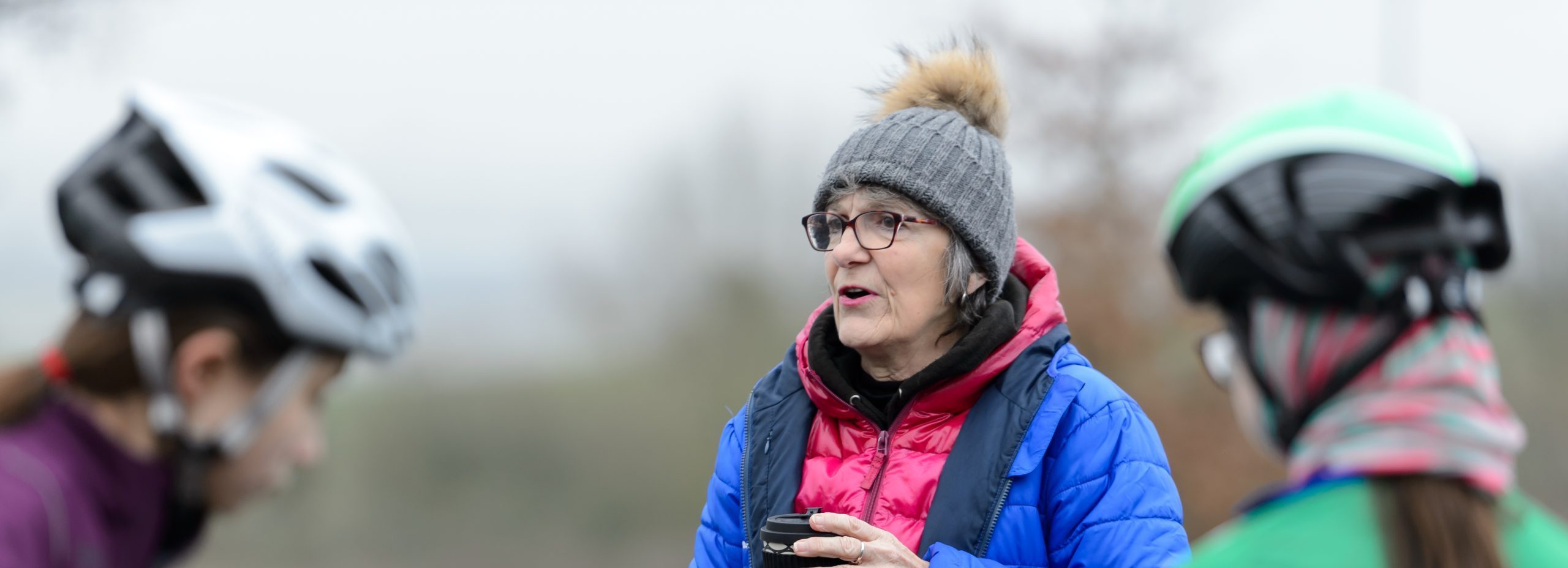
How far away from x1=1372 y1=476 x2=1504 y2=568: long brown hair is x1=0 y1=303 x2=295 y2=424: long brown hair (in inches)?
58.9

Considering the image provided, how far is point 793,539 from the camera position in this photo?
2.55 metres

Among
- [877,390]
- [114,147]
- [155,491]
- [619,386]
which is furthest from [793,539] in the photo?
[619,386]

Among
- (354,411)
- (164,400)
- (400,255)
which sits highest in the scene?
(400,255)

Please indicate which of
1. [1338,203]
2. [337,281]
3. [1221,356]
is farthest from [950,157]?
[337,281]

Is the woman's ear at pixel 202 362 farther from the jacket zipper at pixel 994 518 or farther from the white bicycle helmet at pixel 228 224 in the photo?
the jacket zipper at pixel 994 518

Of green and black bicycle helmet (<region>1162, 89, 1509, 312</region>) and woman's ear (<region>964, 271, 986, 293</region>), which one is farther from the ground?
green and black bicycle helmet (<region>1162, 89, 1509, 312</region>)

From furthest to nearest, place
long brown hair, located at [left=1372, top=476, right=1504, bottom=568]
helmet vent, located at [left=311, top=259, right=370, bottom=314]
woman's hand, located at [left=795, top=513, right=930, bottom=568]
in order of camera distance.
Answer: woman's hand, located at [left=795, top=513, right=930, bottom=568] < helmet vent, located at [left=311, top=259, right=370, bottom=314] < long brown hair, located at [left=1372, top=476, right=1504, bottom=568]

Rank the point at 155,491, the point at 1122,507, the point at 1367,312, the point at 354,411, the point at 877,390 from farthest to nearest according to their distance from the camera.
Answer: the point at 354,411, the point at 877,390, the point at 1122,507, the point at 155,491, the point at 1367,312

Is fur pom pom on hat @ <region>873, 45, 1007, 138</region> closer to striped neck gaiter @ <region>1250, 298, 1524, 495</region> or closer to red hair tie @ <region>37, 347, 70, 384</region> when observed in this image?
striped neck gaiter @ <region>1250, 298, 1524, 495</region>

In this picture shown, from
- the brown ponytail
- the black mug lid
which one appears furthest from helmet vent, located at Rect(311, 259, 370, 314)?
the black mug lid

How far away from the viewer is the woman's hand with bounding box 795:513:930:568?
2.50 metres

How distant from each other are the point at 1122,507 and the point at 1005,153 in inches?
42.0

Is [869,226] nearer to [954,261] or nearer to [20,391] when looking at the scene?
[954,261]

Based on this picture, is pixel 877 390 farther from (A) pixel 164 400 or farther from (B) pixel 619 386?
(B) pixel 619 386
